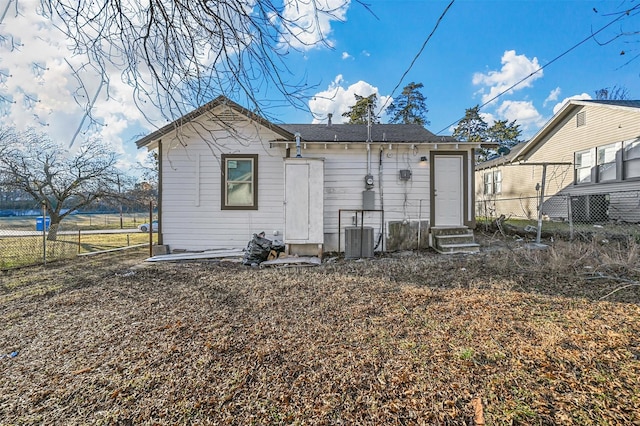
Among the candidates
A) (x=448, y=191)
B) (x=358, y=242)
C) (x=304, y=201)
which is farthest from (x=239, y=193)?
(x=448, y=191)

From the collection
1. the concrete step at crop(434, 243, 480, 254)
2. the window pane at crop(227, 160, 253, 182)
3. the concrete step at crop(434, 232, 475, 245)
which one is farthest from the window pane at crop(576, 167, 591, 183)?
the window pane at crop(227, 160, 253, 182)

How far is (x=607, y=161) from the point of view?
34.4 feet

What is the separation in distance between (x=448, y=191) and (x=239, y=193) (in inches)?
221

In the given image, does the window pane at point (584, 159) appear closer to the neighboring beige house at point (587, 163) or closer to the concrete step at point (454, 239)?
the neighboring beige house at point (587, 163)

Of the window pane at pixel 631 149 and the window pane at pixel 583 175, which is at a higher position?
the window pane at pixel 631 149

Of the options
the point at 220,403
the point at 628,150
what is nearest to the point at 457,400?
the point at 220,403

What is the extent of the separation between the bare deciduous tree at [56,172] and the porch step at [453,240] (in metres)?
13.2

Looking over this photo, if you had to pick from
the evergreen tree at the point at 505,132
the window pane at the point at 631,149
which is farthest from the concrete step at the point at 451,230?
the evergreen tree at the point at 505,132

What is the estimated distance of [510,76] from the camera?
8305 mm

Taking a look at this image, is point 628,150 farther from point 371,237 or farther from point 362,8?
point 362,8

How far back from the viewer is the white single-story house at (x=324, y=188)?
7203 millimetres

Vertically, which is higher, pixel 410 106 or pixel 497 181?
pixel 410 106

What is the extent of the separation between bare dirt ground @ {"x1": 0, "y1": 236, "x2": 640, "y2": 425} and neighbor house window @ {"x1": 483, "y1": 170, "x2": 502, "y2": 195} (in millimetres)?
13294

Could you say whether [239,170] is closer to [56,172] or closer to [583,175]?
[56,172]
